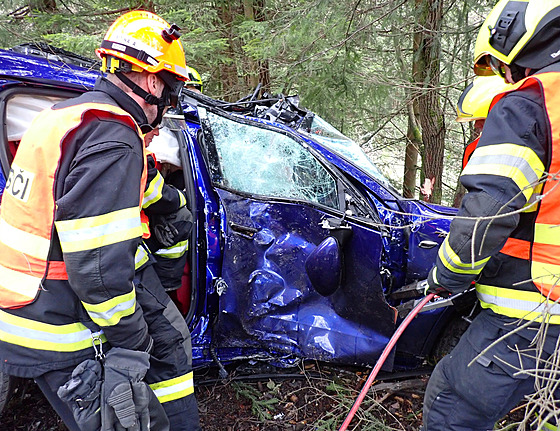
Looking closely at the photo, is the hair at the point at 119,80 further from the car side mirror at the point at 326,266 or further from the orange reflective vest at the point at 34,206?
the car side mirror at the point at 326,266

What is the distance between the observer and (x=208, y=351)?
3107 millimetres

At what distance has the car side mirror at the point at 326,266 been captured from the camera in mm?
2789

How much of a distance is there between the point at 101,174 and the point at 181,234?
A: 3.03ft

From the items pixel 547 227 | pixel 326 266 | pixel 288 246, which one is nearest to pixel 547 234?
pixel 547 227

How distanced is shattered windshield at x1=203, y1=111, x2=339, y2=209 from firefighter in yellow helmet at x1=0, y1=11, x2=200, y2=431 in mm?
1001

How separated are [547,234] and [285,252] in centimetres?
154

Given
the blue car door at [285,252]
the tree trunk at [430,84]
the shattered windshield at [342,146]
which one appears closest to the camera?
the blue car door at [285,252]

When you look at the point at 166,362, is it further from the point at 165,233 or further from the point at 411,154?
the point at 411,154

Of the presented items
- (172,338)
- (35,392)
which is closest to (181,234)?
(172,338)

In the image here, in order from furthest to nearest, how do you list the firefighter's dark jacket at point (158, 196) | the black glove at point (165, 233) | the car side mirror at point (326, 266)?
1. the car side mirror at point (326, 266)
2. the black glove at point (165, 233)
3. the firefighter's dark jacket at point (158, 196)

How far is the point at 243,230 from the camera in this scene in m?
3.02

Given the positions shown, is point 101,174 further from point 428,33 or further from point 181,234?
point 428,33

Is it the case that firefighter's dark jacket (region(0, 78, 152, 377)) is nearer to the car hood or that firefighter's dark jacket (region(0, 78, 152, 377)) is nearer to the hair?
the hair

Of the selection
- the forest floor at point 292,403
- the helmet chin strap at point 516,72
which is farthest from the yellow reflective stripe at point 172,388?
the helmet chin strap at point 516,72
